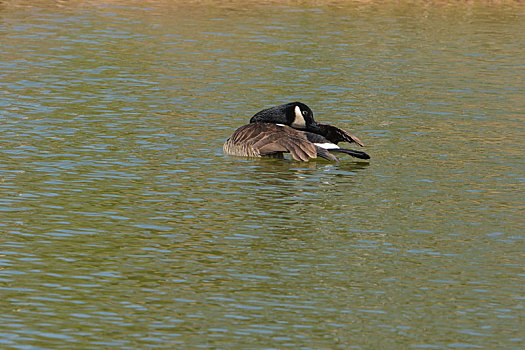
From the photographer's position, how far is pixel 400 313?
12.5 metres

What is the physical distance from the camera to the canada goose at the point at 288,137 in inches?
848

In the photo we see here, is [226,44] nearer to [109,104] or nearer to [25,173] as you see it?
[109,104]

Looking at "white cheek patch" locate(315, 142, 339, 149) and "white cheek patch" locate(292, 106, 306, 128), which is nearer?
"white cheek patch" locate(315, 142, 339, 149)

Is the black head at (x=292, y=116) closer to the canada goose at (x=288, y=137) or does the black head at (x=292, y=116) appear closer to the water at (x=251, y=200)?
the canada goose at (x=288, y=137)

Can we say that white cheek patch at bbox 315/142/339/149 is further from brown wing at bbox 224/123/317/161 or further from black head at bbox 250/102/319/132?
black head at bbox 250/102/319/132

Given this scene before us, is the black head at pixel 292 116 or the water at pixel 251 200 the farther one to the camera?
the black head at pixel 292 116

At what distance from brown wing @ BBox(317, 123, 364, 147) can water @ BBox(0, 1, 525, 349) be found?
2.23 feet

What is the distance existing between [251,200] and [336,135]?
485cm

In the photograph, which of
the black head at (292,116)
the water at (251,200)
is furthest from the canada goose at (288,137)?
the water at (251,200)

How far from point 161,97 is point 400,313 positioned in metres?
16.7

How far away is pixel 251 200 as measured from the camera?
1817 centimetres

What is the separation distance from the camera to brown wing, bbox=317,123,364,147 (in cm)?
2245

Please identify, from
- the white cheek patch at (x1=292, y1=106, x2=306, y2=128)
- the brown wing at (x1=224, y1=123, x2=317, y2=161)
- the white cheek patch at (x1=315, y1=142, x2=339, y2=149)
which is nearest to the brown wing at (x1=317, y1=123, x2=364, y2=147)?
the white cheek patch at (x1=292, y1=106, x2=306, y2=128)

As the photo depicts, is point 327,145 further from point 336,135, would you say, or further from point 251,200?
point 251,200
